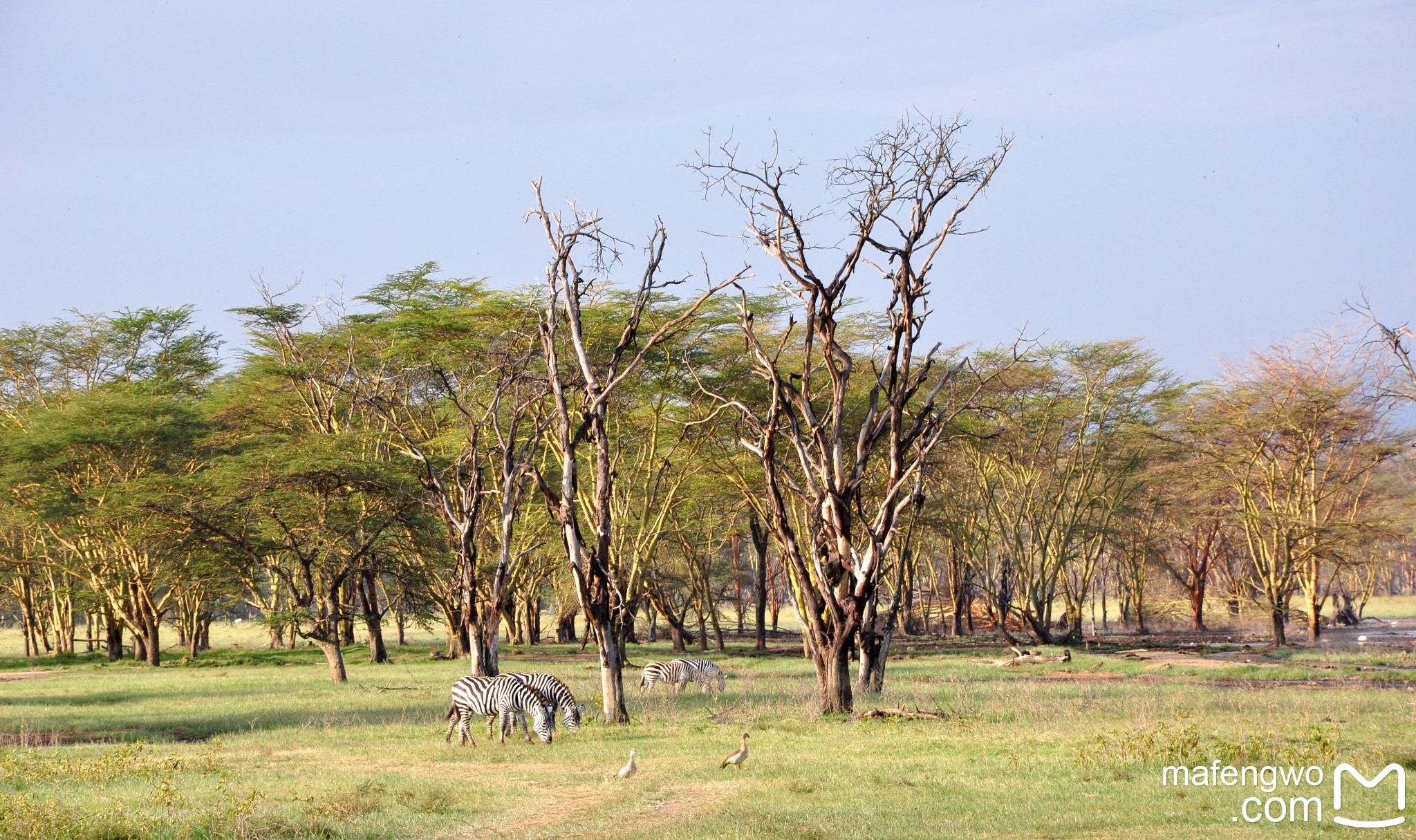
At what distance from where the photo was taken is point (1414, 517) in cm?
3825

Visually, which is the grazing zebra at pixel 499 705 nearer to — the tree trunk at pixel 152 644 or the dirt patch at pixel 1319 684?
the dirt patch at pixel 1319 684

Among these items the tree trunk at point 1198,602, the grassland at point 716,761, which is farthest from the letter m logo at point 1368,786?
the tree trunk at point 1198,602

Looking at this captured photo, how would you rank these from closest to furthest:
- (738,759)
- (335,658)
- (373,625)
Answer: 1. (738,759)
2. (335,658)
3. (373,625)

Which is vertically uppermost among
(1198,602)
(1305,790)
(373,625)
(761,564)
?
(761,564)

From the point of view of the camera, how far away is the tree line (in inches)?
621

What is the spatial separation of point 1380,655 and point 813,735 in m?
17.6

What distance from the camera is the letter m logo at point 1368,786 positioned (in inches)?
283

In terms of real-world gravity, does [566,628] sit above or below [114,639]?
below

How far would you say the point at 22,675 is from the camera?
2895 cm

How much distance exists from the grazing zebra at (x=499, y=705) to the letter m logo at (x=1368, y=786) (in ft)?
25.6

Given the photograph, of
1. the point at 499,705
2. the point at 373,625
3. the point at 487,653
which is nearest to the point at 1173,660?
the point at 487,653

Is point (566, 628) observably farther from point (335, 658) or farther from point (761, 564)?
point (335, 658)

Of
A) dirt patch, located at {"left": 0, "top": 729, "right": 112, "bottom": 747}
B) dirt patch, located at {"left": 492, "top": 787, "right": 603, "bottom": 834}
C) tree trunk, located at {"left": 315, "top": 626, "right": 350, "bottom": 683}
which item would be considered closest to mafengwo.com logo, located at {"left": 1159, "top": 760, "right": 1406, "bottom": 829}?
dirt patch, located at {"left": 492, "top": 787, "right": 603, "bottom": 834}

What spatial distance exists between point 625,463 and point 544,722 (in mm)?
18409
